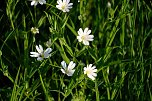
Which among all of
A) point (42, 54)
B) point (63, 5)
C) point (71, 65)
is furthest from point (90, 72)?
point (63, 5)

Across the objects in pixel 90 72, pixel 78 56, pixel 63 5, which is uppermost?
pixel 63 5

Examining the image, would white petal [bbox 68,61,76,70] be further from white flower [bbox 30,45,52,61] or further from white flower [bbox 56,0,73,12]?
white flower [bbox 56,0,73,12]

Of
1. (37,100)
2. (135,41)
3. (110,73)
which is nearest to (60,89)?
(37,100)

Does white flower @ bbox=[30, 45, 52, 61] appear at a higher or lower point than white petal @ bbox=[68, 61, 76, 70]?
higher

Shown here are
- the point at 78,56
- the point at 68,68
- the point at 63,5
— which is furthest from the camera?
the point at 78,56

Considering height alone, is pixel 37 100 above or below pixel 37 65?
below

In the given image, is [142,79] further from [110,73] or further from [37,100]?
[37,100]

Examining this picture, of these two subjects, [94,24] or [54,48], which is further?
[94,24]

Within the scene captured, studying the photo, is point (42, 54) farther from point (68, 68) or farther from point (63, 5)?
point (63, 5)

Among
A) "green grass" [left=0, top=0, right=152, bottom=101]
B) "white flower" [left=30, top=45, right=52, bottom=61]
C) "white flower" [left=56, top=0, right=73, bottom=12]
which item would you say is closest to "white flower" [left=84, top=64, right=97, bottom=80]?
"green grass" [left=0, top=0, right=152, bottom=101]
